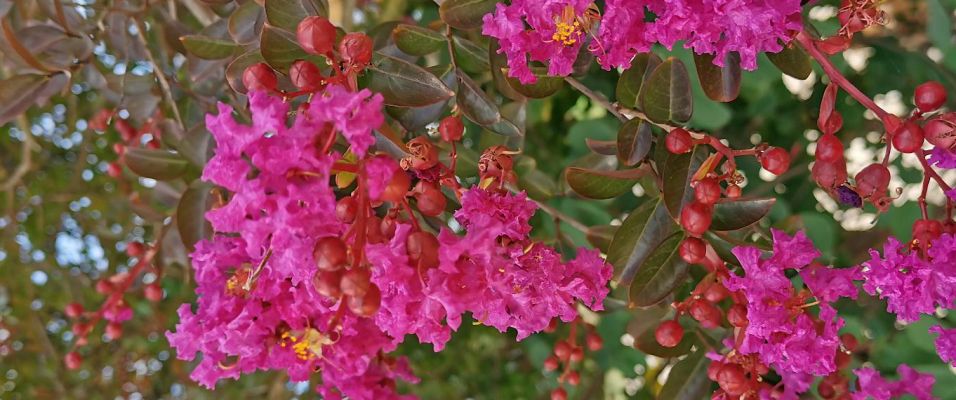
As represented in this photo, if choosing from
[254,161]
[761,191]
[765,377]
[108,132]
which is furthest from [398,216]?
[108,132]

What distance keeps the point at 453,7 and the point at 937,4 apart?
937 millimetres

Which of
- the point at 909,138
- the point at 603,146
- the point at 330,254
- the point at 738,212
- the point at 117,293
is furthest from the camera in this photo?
the point at 117,293

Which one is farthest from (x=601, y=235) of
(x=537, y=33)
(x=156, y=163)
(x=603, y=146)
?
(x=156, y=163)

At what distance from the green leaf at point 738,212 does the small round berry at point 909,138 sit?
0.12 m

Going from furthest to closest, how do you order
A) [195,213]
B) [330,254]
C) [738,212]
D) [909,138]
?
[195,213], [738,212], [909,138], [330,254]

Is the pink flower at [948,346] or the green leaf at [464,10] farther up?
the green leaf at [464,10]

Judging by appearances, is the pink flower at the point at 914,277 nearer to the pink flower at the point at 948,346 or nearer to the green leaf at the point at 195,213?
the pink flower at the point at 948,346

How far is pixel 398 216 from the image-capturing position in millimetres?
741

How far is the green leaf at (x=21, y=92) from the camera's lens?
39.9 inches

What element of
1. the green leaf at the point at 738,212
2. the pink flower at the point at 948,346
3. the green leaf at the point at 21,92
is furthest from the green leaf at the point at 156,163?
the pink flower at the point at 948,346

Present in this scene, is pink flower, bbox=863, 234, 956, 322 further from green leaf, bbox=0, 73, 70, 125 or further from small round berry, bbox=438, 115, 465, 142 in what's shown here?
green leaf, bbox=0, 73, 70, 125

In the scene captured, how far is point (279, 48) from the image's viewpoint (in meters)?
0.76

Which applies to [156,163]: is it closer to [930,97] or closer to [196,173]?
[196,173]

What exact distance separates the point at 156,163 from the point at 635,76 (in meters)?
0.63
